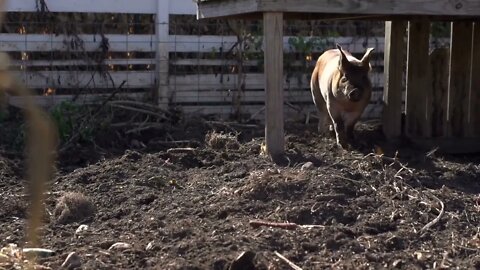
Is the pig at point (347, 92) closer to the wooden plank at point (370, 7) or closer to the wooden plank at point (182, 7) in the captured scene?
the wooden plank at point (370, 7)

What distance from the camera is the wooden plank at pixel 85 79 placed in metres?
9.87

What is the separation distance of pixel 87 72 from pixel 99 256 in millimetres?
6290

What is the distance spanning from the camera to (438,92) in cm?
844

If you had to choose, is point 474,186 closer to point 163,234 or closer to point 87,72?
point 163,234

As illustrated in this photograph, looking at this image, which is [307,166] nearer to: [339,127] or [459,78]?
[339,127]

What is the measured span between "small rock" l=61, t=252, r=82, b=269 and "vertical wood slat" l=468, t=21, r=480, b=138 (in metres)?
5.46

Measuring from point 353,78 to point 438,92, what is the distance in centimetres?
127

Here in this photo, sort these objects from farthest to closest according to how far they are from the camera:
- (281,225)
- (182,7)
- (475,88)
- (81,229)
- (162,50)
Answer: (182,7), (162,50), (475,88), (81,229), (281,225)

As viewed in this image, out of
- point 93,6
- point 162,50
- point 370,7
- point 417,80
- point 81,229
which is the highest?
point 93,6

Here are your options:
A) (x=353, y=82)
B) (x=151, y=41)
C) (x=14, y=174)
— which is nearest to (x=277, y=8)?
(x=353, y=82)

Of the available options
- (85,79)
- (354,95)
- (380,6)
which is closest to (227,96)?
(85,79)

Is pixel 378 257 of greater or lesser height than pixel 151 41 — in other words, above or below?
below

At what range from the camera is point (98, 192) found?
5.80m

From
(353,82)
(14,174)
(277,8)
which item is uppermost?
(277,8)
